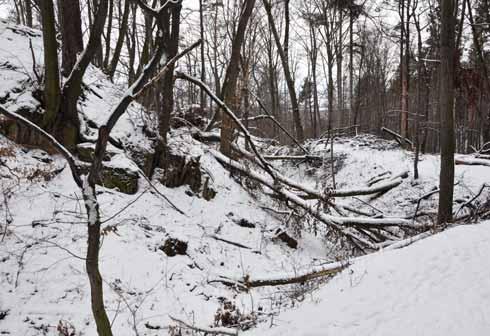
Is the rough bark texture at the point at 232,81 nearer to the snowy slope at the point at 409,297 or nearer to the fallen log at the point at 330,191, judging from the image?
the fallen log at the point at 330,191

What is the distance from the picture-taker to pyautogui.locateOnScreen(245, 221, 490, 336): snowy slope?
9.20ft

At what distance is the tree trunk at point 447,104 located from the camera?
248 inches

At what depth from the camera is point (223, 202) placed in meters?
7.73

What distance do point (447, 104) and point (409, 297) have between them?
15.4 ft

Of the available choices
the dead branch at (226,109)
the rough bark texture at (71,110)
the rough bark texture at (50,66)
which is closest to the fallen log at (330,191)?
the dead branch at (226,109)

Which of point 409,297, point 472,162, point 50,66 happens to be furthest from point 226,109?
point 472,162

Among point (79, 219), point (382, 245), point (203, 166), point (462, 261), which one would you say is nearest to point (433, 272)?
point (462, 261)

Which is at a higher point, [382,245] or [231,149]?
[231,149]

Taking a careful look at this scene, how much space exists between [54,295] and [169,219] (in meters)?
2.51

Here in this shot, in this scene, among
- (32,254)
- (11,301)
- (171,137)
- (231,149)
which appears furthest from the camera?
(231,149)

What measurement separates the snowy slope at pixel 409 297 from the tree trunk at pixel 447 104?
229 cm

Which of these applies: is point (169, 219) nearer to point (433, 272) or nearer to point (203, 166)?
point (203, 166)

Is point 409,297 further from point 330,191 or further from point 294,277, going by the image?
point 330,191

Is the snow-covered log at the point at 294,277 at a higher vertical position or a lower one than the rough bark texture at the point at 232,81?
lower
